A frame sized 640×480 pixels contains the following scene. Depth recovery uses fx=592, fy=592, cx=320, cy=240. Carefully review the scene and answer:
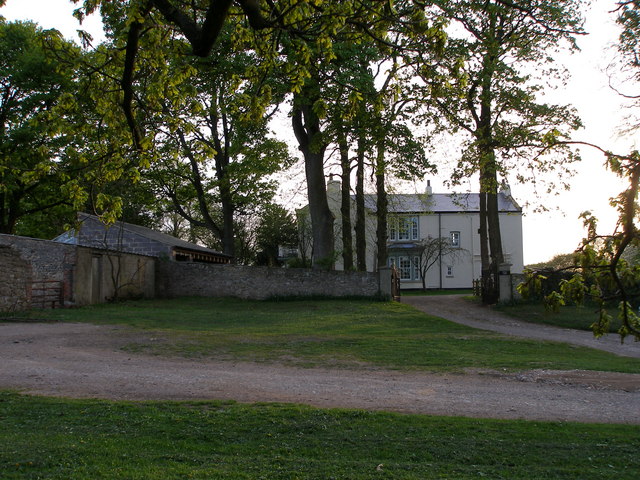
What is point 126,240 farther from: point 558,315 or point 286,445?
point 286,445

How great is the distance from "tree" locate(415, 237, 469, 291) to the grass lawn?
1737 inches

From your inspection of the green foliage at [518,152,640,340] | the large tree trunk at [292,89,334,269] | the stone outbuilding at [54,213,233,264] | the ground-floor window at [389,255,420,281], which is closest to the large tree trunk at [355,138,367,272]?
the large tree trunk at [292,89,334,269]

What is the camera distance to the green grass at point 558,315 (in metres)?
22.0

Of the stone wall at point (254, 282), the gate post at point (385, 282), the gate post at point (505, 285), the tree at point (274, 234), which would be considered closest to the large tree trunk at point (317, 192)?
the stone wall at point (254, 282)

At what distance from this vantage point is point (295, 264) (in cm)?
4719

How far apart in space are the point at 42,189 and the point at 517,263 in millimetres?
37581

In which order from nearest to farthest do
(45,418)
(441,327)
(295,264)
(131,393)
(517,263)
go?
1. (45,418)
2. (131,393)
3. (441,327)
4. (295,264)
5. (517,263)

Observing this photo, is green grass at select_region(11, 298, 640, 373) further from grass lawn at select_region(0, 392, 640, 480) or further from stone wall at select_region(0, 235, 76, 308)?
grass lawn at select_region(0, 392, 640, 480)

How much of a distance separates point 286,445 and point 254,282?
24119 millimetres

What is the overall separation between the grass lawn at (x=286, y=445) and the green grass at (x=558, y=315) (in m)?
16.3

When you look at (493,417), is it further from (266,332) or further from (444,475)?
(266,332)

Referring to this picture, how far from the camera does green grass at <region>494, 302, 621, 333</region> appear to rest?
72.3 ft

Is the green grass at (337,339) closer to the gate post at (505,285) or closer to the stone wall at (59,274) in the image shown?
the stone wall at (59,274)

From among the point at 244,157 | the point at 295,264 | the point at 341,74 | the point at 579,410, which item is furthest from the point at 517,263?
the point at 579,410
